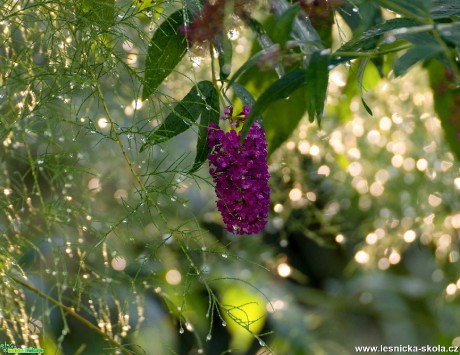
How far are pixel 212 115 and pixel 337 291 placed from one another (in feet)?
2.88

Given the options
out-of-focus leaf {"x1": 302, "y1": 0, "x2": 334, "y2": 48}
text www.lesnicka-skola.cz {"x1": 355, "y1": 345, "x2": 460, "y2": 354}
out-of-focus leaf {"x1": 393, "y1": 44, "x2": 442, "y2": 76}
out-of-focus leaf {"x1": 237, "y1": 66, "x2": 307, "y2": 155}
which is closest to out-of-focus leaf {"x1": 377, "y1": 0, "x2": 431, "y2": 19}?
out-of-focus leaf {"x1": 393, "y1": 44, "x2": 442, "y2": 76}

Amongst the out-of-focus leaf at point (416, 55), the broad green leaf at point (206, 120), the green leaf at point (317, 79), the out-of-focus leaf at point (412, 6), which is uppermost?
the broad green leaf at point (206, 120)

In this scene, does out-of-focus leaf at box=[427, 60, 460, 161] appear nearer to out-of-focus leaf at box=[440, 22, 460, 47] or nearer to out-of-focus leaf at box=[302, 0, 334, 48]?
out-of-focus leaf at box=[302, 0, 334, 48]

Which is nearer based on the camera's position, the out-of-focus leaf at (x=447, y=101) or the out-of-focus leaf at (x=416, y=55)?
the out-of-focus leaf at (x=416, y=55)

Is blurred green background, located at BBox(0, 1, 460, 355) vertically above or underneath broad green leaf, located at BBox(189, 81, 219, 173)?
above

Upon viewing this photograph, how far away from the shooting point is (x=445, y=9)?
428mm

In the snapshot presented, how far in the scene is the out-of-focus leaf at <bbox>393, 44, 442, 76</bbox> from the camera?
12.3 inches

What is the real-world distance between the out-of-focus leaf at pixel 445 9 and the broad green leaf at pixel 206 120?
0.14 meters

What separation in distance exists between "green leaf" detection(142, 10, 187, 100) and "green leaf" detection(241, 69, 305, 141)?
0.45 feet

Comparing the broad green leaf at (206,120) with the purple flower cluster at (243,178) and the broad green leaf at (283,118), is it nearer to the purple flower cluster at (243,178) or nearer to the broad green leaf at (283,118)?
the purple flower cluster at (243,178)

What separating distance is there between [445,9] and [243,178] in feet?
0.51

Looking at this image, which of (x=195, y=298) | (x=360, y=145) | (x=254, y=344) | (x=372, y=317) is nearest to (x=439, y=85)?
(x=360, y=145)

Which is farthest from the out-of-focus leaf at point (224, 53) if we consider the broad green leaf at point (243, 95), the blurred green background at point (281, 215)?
the blurred green background at point (281, 215)

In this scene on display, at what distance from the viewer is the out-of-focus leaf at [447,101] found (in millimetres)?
675
